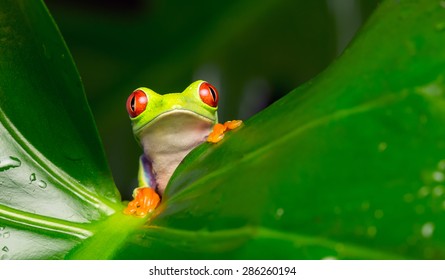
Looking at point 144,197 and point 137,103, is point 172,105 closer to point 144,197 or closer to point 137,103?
point 137,103

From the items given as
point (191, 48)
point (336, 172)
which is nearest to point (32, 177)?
point (336, 172)

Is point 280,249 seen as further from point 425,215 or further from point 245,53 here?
point 245,53

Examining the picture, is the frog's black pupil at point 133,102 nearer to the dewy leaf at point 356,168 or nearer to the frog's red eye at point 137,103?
the frog's red eye at point 137,103

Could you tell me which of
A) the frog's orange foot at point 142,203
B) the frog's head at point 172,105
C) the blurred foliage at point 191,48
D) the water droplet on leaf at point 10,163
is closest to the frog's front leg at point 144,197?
the frog's orange foot at point 142,203

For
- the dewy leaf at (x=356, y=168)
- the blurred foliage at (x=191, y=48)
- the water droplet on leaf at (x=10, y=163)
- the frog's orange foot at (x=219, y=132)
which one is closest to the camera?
the dewy leaf at (x=356, y=168)

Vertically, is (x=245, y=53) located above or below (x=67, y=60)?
above
